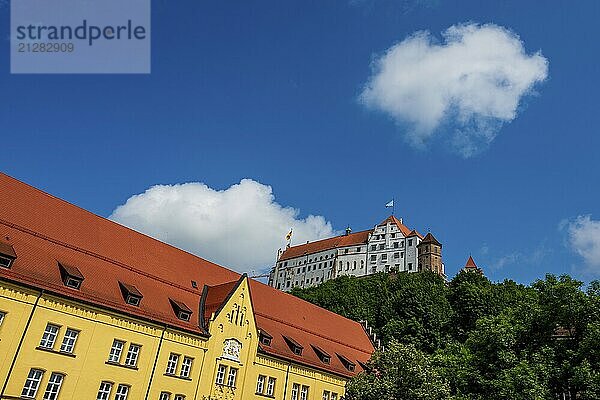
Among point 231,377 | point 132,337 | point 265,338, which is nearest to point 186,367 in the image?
point 231,377

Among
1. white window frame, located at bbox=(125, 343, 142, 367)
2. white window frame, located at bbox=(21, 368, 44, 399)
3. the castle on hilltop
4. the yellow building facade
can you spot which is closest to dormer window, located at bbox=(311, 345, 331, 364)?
the yellow building facade

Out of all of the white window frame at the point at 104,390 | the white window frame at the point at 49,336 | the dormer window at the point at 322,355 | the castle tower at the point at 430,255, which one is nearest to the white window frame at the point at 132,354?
the white window frame at the point at 104,390

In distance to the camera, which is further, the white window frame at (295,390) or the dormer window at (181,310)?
the white window frame at (295,390)

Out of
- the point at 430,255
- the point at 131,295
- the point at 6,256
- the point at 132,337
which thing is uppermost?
the point at 430,255

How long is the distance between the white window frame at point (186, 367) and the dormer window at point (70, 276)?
33.3 feet

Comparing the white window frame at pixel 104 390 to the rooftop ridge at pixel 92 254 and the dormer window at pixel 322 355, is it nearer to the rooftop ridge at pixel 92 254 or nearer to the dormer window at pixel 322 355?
the rooftop ridge at pixel 92 254

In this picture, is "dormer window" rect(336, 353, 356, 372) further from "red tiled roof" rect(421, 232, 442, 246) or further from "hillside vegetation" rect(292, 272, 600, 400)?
"red tiled roof" rect(421, 232, 442, 246)

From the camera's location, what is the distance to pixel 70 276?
1300 inches

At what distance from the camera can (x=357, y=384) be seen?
40469 millimetres

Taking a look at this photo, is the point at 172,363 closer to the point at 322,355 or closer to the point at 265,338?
the point at 265,338

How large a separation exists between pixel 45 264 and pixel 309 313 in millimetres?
30746

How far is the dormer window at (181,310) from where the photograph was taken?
127ft

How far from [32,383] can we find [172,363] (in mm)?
10102

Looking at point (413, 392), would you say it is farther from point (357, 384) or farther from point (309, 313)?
point (309, 313)
